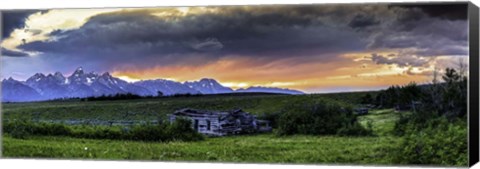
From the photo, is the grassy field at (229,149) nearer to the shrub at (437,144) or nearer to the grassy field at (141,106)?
the shrub at (437,144)

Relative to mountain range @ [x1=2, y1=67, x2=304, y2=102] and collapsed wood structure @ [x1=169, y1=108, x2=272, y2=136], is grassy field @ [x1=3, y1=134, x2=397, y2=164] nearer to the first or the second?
collapsed wood structure @ [x1=169, y1=108, x2=272, y2=136]

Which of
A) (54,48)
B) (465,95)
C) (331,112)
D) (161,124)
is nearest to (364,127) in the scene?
(331,112)

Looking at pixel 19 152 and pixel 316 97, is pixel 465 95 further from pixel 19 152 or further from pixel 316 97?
pixel 19 152

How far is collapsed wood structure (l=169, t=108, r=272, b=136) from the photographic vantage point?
1415cm

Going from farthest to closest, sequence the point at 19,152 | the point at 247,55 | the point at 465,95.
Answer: the point at 19,152
the point at 247,55
the point at 465,95

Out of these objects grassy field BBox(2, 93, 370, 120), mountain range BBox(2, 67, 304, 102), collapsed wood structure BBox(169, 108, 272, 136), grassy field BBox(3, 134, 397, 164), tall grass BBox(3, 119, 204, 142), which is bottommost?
grassy field BBox(3, 134, 397, 164)

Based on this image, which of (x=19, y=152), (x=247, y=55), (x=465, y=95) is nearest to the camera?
(x=465, y=95)

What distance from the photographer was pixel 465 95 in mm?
13102

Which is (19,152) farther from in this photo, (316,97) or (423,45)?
(423,45)

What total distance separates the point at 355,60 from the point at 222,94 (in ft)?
5.51

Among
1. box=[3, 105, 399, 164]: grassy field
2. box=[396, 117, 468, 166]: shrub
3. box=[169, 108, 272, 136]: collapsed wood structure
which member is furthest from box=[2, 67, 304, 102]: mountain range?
box=[396, 117, 468, 166]: shrub

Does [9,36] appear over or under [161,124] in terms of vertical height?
over

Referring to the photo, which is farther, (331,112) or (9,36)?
(9,36)

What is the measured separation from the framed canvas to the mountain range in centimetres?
2
